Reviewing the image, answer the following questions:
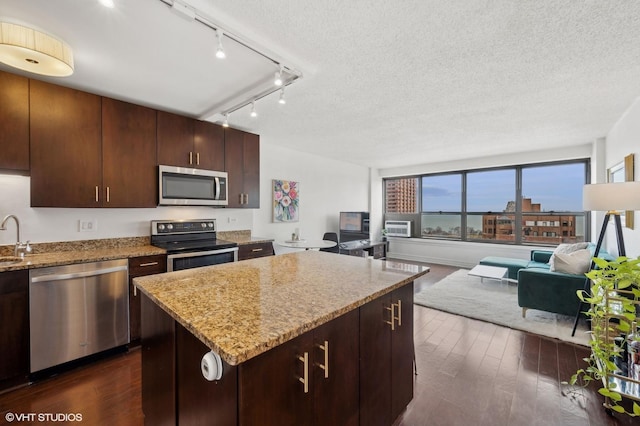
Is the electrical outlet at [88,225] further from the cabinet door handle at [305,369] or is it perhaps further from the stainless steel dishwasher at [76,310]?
the cabinet door handle at [305,369]

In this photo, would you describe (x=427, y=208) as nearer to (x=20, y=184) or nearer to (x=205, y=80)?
(x=205, y=80)

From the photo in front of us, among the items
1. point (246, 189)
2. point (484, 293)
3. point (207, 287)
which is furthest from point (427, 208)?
point (207, 287)

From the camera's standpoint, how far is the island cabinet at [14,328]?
6.40 feet

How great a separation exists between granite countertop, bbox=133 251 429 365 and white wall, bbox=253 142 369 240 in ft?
8.41

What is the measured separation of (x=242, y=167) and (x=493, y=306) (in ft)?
12.5

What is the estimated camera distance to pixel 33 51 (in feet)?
5.41

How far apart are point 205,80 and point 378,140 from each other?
9.16ft

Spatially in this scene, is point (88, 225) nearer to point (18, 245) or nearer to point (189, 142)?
point (18, 245)

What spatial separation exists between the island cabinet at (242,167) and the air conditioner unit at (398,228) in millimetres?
4247

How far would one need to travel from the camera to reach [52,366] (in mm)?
2135

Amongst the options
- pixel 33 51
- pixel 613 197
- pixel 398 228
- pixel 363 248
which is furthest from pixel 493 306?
pixel 33 51

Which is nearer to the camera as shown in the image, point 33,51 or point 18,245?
point 33,51

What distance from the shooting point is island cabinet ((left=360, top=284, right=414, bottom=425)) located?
4.42 feet

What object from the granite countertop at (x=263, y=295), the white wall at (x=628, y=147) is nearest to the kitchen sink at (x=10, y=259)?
the granite countertop at (x=263, y=295)
